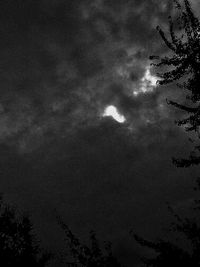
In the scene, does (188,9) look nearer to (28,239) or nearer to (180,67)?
(180,67)

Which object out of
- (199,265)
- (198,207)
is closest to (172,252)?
(199,265)

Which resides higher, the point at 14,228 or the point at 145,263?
the point at 14,228

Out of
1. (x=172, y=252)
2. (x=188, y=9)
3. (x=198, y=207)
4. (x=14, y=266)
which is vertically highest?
(x=188, y=9)

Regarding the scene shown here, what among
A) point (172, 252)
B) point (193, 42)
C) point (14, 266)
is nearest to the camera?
point (172, 252)

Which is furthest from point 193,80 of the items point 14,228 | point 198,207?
point 14,228

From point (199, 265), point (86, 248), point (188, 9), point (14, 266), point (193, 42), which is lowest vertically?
point (199, 265)

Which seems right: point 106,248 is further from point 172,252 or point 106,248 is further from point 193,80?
point 193,80

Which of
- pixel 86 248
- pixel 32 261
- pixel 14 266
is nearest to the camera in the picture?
pixel 86 248

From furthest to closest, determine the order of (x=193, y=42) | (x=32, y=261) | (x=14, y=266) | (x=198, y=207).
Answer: (x=32, y=261), (x=14, y=266), (x=193, y=42), (x=198, y=207)

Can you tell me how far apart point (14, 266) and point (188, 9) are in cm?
1446

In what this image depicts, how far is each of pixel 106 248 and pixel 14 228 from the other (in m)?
13.4

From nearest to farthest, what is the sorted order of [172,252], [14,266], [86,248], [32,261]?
[86,248] → [172,252] → [14,266] → [32,261]

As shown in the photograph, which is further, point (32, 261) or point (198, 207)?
point (32, 261)

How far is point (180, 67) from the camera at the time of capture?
12.2 m
